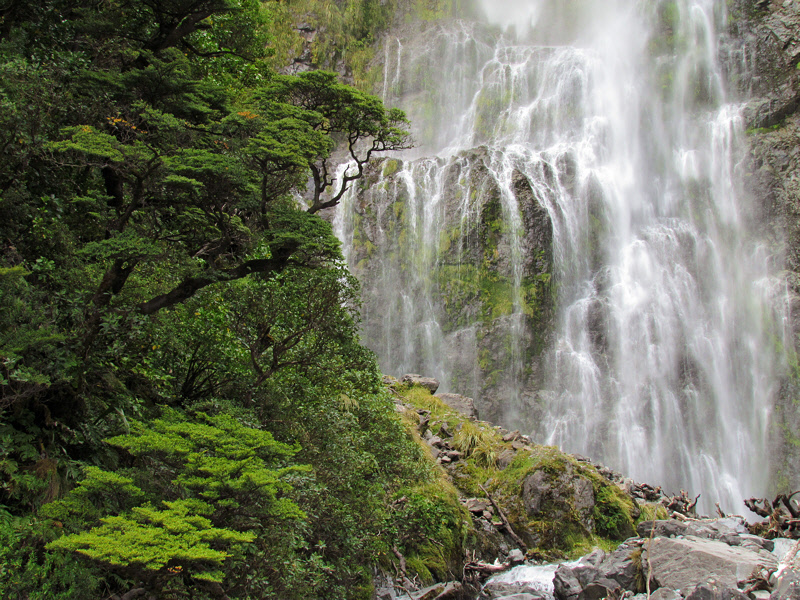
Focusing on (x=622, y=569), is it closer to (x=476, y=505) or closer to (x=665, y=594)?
(x=665, y=594)

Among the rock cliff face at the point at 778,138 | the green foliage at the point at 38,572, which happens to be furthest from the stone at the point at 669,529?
the rock cliff face at the point at 778,138

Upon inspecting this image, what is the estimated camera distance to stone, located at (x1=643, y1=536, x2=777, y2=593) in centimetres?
809

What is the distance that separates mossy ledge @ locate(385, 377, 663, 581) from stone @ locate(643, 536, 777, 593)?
2.89 metres

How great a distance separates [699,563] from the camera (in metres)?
8.52

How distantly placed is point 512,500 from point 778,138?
74.2ft

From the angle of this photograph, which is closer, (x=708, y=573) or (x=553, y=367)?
(x=708, y=573)

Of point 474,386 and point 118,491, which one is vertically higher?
point 118,491

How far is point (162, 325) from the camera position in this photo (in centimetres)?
673

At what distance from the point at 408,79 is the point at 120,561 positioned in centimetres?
3675

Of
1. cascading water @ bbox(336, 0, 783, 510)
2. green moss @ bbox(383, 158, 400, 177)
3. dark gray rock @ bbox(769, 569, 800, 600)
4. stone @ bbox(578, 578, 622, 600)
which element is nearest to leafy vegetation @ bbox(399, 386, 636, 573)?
stone @ bbox(578, 578, 622, 600)

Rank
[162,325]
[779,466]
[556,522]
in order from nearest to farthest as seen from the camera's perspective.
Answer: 1. [162,325]
2. [556,522]
3. [779,466]

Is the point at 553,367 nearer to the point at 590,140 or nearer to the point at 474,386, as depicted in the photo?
the point at 474,386

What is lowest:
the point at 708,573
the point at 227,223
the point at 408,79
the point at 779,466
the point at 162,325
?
the point at 779,466

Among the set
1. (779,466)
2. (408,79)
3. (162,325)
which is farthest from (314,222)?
(408,79)
